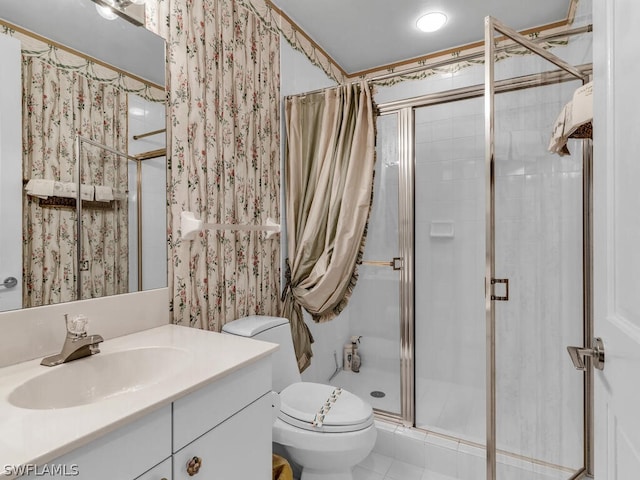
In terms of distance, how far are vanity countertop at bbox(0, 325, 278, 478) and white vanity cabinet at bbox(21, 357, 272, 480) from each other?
24mm

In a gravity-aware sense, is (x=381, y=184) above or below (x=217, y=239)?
above

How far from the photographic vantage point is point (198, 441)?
86 centimetres

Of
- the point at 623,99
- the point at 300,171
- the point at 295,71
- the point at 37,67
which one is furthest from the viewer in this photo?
the point at 295,71

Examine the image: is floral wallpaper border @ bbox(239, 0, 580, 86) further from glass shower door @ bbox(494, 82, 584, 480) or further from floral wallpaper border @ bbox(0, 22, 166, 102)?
floral wallpaper border @ bbox(0, 22, 166, 102)

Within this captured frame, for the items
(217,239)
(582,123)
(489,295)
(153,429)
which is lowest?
(153,429)

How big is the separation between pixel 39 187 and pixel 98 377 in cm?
58

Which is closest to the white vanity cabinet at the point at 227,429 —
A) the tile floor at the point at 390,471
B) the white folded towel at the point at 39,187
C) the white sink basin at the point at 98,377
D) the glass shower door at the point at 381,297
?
the white sink basin at the point at 98,377

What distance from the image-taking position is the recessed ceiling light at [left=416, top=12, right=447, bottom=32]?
206cm

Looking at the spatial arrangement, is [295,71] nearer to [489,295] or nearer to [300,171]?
[300,171]

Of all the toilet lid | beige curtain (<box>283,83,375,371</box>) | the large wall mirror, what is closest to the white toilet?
the toilet lid

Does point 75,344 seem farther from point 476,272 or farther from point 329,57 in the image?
point 329,57

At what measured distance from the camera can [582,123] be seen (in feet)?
3.72

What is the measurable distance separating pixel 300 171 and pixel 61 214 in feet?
4.03

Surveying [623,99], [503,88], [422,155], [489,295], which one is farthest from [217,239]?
[422,155]
